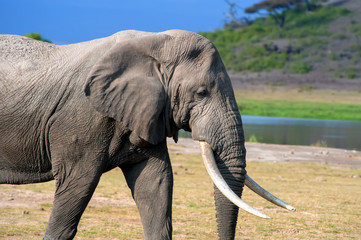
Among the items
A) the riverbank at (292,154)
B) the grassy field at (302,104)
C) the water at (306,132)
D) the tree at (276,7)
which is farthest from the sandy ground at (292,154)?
the tree at (276,7)

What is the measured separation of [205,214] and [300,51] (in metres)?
57.6

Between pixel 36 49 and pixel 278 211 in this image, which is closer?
pixel 36 49

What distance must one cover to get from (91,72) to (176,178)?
25.2ft

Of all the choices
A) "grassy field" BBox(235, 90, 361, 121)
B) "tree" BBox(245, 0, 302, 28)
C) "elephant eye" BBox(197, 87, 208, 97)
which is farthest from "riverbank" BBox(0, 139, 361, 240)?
"tree" BBox(245, 0, 302, 28)

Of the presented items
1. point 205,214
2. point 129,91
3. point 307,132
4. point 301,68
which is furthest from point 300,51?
point 129,91

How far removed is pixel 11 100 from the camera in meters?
5.39

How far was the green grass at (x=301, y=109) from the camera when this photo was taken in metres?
40.2

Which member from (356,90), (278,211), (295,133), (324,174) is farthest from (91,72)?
(356,90)

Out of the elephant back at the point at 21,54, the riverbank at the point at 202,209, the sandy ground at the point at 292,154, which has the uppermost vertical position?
the elephant back at the point at 21,54

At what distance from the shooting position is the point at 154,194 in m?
5.44

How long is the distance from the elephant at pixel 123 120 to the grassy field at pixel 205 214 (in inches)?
81.5

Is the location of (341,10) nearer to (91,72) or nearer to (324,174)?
(324,174)

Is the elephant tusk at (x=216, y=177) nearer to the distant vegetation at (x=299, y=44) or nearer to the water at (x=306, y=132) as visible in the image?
the water at (x=306, y=132)

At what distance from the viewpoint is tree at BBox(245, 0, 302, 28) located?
7856 cm
